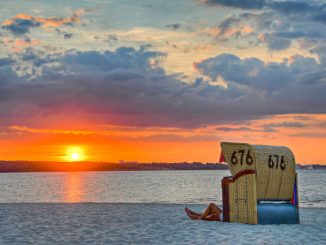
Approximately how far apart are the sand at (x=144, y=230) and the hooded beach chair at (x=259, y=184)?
793 millimetres

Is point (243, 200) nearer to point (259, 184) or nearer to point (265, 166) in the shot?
point (259, 184)

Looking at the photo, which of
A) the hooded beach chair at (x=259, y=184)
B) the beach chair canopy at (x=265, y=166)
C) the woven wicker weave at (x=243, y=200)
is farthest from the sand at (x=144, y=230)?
the beach chair canopy at (x=265, y=166)

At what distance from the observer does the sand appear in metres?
18.3

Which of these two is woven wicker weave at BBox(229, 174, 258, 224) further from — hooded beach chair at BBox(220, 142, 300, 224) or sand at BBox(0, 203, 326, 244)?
sand at BBox(0, 203, 326, 244)

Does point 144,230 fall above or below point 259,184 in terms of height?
below

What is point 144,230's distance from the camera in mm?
A: 21203

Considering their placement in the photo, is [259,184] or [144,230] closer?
[144,230]

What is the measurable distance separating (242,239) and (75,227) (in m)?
7.91

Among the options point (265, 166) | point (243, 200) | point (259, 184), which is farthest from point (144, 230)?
point (265, 166)

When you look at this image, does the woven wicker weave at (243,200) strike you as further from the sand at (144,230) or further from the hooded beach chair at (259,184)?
the sand at (144,230)

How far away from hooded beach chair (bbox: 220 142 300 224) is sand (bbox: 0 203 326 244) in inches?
31.2

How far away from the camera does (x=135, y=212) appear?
3038 centimetres

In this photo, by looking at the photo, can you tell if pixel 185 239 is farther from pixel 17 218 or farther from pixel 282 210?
pixel 17 218

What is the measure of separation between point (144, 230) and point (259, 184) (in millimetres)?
5392
